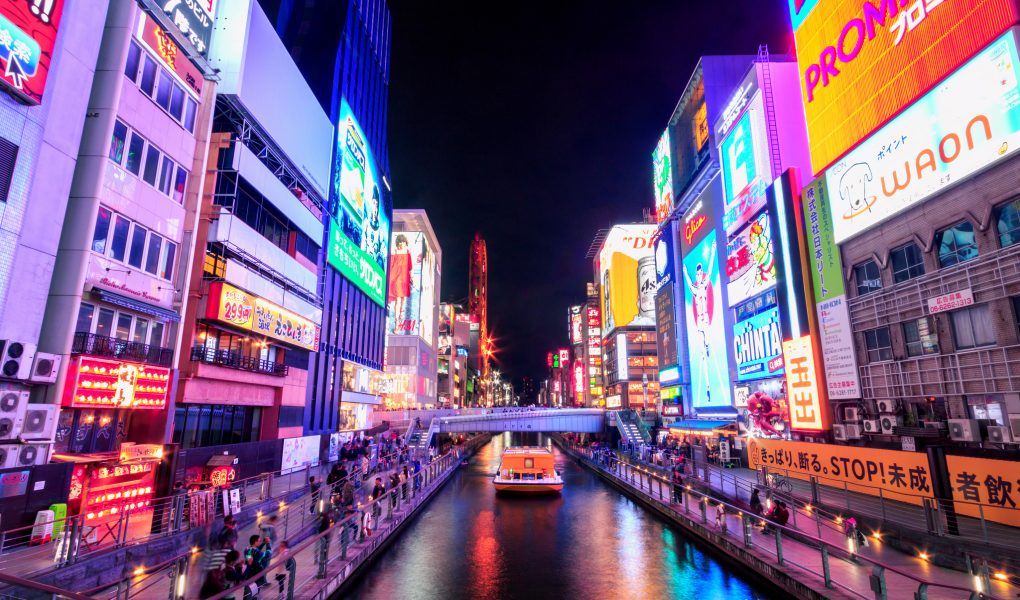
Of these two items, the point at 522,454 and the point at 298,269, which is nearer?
the point at 522,454

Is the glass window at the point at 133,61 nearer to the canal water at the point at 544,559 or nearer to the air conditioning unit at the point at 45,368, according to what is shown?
the air conditioning unit at the point at 45,368

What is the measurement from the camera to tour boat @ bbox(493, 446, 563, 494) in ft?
88.6

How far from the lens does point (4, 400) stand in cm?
1373

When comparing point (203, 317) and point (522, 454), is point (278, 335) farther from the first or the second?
point (522, 454)

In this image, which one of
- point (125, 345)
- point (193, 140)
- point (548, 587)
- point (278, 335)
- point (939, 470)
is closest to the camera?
point (548, 587)

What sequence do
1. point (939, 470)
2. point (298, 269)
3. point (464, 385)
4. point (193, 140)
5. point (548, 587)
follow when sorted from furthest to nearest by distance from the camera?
point (464, 385) → point (298, 269) → point (193, 140) → point (939, 470) → point (548, 587)

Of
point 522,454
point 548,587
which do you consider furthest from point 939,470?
point 522,454

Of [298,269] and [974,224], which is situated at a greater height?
[298,269]

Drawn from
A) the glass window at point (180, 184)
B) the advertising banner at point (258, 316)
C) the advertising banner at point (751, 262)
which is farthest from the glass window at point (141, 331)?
the advertising banner at point (751, 262)

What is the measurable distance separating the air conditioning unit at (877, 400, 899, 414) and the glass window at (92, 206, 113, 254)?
33030mm

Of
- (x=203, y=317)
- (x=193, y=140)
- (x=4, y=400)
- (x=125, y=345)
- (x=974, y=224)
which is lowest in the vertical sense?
(x=4, y=400)

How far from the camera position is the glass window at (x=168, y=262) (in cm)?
2100

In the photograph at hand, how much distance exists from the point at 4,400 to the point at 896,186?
33.7m

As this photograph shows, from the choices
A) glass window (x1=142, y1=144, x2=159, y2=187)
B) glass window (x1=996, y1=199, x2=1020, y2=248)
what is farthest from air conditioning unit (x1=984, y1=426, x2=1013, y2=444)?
glass window (x1=142, y1=144, x2=159, y2=187)
